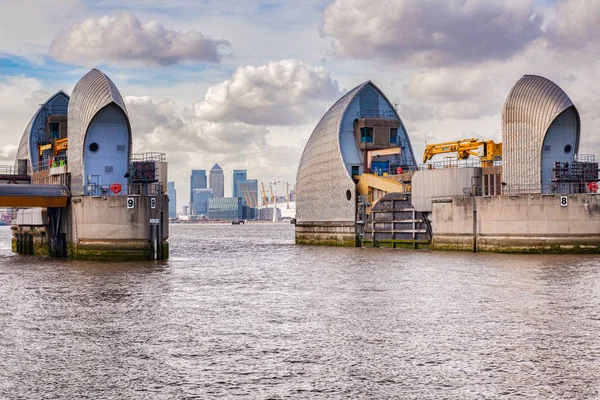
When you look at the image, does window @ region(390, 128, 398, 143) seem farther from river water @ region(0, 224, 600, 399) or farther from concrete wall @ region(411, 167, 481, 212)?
river water @ region(0, 224, 600, 399)

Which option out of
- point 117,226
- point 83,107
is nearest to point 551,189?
point 117,226

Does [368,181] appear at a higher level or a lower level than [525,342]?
higher

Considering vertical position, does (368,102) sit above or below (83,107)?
above

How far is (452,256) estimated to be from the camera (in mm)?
67562

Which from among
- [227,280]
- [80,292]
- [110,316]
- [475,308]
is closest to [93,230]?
[227,280]

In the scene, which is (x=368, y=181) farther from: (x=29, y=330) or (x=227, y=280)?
(x=29, y=330)

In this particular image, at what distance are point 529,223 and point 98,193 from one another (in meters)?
35.7

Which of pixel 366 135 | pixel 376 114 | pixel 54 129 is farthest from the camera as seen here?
pixel 376 114

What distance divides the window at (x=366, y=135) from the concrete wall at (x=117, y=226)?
1406 inches

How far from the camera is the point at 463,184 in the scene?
246ft

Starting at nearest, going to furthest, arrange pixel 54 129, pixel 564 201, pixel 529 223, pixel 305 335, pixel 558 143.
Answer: pixel 305 335, pixel 564 201, pixel 529 223, pixel 558 143, pixel 54 129

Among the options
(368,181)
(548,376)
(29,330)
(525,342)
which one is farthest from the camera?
(368,181)

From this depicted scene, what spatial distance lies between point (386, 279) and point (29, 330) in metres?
24.0

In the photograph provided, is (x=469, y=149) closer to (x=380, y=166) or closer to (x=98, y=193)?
(x=380, y=166)
